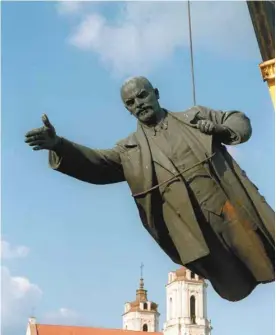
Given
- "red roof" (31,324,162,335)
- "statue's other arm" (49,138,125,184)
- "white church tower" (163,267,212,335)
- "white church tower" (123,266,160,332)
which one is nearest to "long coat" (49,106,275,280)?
"statue's other arm" (49,138,125,184)

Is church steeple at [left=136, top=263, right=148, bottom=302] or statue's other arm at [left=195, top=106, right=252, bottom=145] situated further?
church steeple at [left=136, top=263, right=148, bottom=302]

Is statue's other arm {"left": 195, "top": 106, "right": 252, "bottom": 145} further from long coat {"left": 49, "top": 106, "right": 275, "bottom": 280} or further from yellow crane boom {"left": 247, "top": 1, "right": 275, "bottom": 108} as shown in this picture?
yellow crane boom {"left": 247, "top": 1, "right": 275, "bottom": 108}

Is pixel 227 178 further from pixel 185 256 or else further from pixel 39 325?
pixel 39 325

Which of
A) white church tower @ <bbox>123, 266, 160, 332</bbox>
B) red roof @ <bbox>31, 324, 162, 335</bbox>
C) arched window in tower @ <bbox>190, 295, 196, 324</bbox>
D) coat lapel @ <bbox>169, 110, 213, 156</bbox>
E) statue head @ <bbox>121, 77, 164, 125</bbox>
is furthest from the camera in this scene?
white church tower @ <bbox>123, 266, 160, 332</bbox>

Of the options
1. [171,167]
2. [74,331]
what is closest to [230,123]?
[171,167]

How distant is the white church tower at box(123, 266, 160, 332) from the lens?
305 ft

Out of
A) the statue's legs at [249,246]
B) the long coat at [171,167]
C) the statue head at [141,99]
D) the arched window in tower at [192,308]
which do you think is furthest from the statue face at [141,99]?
the arched window in tower at [192,308]

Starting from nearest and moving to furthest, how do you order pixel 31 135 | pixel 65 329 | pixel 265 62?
1. pixel 31 135
2. pixel 265 62
3. pixel 65 329

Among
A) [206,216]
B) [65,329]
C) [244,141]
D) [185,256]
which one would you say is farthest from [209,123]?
[65,329]

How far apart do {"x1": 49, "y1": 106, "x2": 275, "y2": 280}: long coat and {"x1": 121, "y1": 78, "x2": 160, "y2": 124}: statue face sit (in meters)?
0.12

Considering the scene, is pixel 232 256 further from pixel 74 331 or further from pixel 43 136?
pixel 74 331

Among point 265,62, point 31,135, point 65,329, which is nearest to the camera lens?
point 31,135

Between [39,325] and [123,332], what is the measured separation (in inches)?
418

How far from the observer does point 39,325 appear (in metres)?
85.4
